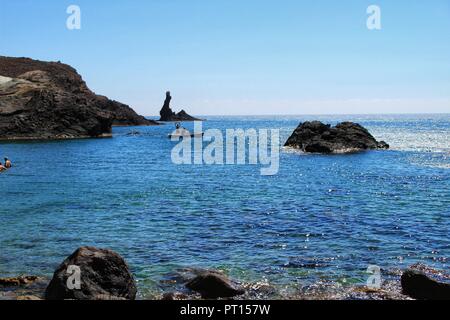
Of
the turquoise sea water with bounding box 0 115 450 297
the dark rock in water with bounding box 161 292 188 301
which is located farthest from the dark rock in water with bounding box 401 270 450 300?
the dark rock in water with bounding box 161 292 188 301

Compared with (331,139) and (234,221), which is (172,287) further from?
(331,139)

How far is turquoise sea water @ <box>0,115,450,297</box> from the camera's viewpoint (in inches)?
741

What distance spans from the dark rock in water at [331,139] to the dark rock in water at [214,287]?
59478 mm

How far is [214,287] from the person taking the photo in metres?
15.2

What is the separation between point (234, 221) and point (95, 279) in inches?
517

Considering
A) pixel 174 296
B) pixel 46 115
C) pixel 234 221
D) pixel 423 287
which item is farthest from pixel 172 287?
pixel 46 115

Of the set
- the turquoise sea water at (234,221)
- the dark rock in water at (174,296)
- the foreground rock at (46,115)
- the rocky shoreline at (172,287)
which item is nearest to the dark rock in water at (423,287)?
the rocky shoreline at (172,287)

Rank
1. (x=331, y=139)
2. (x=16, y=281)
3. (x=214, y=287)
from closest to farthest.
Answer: (x=214, y=287) → (x=16, y=281) → (x=331, y=139)

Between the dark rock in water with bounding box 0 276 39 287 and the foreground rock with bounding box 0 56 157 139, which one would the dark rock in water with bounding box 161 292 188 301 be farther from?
the foreground rock with bounding box 0 56 157 139

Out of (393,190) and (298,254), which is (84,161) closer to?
(393,190)

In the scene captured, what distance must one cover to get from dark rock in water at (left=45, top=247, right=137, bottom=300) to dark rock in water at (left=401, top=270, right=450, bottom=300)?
8.96 metres

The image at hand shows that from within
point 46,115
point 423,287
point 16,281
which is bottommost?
point 16,281

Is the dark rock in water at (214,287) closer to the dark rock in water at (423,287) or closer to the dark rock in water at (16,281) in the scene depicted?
the dark rock in water at (423,287)

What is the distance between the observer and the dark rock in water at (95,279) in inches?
532
